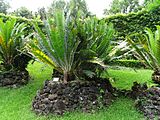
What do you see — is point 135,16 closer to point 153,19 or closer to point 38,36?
point 153,19

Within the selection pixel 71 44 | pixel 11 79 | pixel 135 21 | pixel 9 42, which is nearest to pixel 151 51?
pixel 71 44

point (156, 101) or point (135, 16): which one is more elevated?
point (135, 16)

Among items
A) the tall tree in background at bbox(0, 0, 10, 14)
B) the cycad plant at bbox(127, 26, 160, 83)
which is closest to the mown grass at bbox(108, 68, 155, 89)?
the cycad plant at bbox(127, 26, 160, 83)

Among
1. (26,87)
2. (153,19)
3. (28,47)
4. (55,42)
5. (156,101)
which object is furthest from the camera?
(153,19)

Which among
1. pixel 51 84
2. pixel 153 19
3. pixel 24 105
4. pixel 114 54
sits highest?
pixel 153 19

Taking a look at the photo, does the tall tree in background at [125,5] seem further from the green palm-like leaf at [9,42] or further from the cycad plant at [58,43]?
the cycad plant at [58,43]

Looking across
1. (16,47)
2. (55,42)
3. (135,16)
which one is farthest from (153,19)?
(55,42)

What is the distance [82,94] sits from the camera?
5289mm

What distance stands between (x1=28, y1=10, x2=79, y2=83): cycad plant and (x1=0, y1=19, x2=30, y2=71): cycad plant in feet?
4.35

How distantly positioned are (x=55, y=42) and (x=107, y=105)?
1398 millimetres

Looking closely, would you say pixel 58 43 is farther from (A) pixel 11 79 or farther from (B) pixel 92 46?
(A) pixel 11 79

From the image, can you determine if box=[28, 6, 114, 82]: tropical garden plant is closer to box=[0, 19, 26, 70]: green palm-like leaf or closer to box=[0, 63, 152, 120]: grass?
box=[0, 63, 152, 120]: grass

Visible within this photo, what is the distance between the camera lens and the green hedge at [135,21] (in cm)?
1085

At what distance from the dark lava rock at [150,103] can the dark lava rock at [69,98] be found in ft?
2.08
